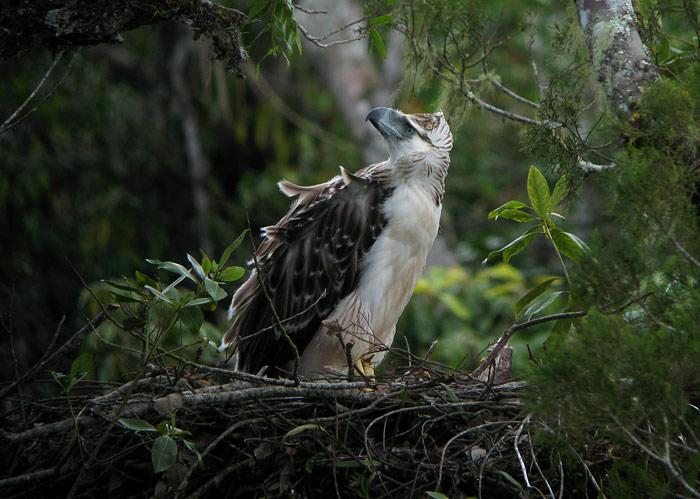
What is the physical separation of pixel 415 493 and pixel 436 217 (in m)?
1.76

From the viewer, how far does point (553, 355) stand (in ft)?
8.58

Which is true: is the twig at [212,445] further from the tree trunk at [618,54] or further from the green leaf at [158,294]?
the tree trunk at [618,54]

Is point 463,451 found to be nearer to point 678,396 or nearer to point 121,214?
point 678,396

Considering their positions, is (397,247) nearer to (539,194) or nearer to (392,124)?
(392,124)

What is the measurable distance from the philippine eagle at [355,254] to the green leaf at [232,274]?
3.34 feet

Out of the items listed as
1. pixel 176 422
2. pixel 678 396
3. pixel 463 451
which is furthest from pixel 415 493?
pixel 678 396

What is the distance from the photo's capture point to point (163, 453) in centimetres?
372

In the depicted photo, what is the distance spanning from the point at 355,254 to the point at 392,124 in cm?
71

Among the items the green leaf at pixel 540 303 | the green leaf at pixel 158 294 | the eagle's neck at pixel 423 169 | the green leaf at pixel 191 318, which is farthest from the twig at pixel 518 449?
the eagle's neck at pixel 423 169

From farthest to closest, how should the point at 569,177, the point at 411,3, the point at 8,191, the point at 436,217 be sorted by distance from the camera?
the point at 8,191 < the point at 436,217 < the point at 411,3 < the point at 569,177

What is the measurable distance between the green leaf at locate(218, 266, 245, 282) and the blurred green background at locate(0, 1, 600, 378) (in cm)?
354

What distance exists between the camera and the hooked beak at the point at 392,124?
517 centimetres

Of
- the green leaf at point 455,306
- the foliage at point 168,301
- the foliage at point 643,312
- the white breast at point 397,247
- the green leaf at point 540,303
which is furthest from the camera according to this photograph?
the green leaf at point 455,306

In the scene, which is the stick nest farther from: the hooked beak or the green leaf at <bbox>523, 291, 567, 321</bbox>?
the hooked beak
